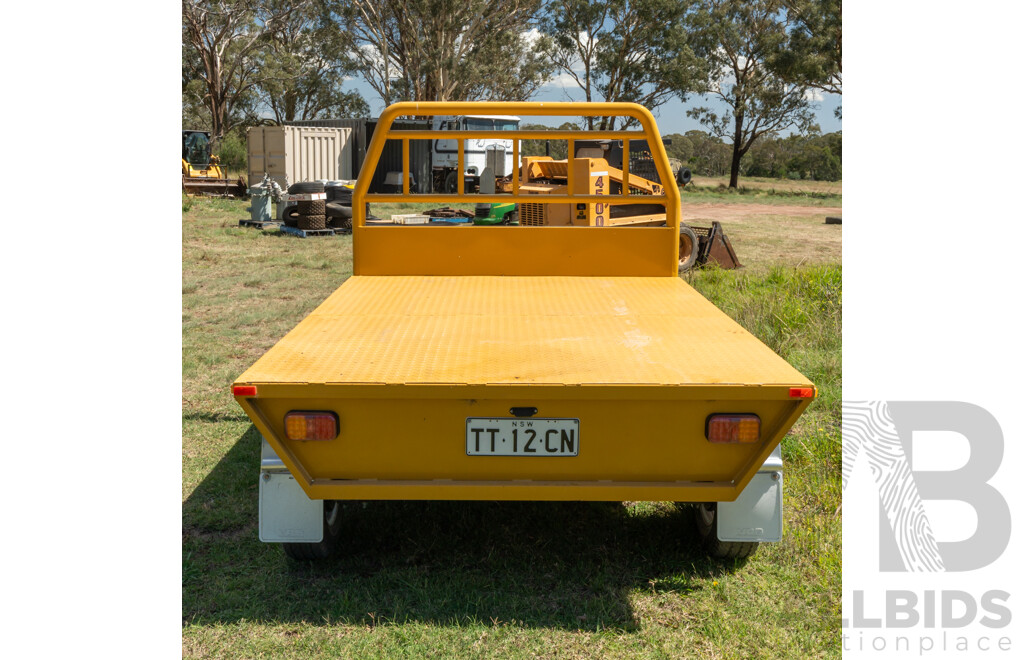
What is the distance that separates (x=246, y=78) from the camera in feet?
123

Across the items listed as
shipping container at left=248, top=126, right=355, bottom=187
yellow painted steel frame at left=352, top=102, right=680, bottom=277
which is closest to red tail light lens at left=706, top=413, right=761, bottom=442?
yellow painted steel frame at left=352, top=102, right=680, bottom=277

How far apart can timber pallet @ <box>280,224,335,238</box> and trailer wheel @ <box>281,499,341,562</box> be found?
42.6ft

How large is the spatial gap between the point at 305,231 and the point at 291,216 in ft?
2.02

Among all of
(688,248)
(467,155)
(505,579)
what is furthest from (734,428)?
(467,155)

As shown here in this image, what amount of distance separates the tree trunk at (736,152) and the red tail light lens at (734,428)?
3670 cm

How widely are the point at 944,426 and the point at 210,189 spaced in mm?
24932

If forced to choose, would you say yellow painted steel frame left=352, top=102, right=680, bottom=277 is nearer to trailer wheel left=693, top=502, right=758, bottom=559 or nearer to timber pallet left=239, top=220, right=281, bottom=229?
trailer wheel left=693, top=502, right=758, bottom=559

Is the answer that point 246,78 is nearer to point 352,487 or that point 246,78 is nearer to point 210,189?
point 210,189

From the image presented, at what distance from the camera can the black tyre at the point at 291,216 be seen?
16.2 metres

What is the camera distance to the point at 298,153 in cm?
2278

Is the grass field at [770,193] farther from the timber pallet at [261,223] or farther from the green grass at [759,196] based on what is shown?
the timber pallet at [261,223]

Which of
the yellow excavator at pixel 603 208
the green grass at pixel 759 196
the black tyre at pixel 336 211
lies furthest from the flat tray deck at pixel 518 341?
the green grass at pixel 759 196

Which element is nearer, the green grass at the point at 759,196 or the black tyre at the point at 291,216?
the black tyre at the point at 291,216

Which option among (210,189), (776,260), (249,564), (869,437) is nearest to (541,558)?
(249,564)
